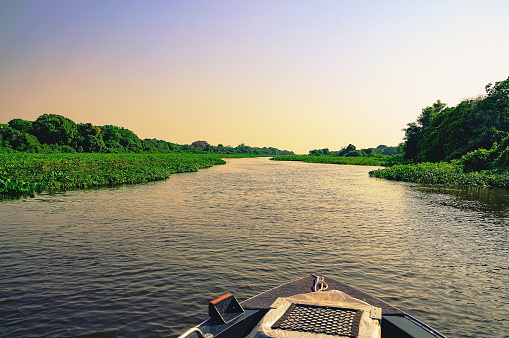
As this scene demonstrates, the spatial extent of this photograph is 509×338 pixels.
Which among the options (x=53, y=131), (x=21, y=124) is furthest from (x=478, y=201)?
(x=21, y=124)

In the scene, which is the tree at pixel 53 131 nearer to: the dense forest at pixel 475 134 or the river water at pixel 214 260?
the river water at pixel 214 260

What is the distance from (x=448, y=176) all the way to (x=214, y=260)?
108 ft

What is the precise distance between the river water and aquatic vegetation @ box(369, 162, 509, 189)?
15.2 m

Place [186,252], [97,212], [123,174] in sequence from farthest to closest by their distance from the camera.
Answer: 1. [123,174]
2. [97,212]
3. [186,252]

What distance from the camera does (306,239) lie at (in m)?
12.1

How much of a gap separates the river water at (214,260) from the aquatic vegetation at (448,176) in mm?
15172

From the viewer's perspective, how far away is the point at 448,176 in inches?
1378

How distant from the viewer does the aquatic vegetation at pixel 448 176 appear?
3130 centimetres

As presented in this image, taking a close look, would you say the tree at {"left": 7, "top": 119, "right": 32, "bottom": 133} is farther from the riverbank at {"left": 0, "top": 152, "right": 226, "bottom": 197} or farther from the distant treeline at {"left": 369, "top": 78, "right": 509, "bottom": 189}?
the distant treeline at {"left": 369, "top": 78, "right": 509, "bottom": 189}

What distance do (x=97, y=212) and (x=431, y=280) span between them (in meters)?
14.0

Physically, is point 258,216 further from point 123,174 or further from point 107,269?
point 123,174

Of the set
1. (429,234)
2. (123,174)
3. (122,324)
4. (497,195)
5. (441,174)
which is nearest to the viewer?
(122,324)

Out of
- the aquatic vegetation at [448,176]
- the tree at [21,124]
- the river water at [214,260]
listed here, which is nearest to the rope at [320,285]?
the river water at [214,260]

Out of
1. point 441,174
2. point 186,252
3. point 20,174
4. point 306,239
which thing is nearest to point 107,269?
point 186,252
